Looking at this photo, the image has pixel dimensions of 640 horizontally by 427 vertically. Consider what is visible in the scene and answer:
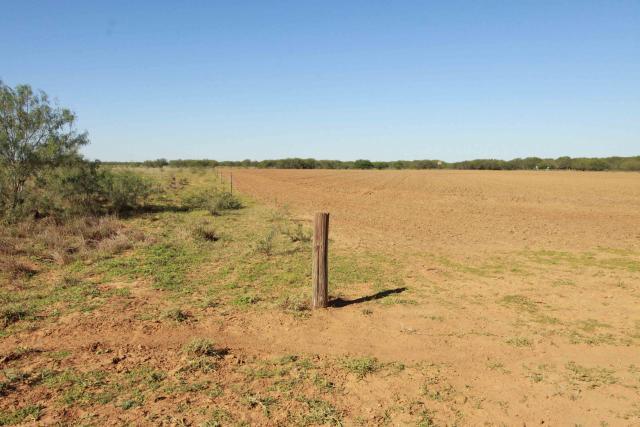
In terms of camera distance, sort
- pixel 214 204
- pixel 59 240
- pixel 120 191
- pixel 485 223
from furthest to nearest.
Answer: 1. pixel 214 204
2. pixel 120 191
3. pixel 485 223
4. pixel 59 240

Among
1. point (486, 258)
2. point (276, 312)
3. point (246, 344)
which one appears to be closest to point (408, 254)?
point (486, 258)

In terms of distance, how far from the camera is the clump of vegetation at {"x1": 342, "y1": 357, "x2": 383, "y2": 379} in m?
4.84

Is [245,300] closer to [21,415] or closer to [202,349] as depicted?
[202,349]

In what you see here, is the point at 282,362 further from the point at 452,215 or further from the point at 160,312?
the point at 452,215

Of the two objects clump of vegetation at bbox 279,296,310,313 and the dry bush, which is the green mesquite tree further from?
clump of vegetation at bbox 279,296,310,313

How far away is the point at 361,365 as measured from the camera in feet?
16.4

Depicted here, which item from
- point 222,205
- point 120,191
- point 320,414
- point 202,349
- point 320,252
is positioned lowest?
point 320,414

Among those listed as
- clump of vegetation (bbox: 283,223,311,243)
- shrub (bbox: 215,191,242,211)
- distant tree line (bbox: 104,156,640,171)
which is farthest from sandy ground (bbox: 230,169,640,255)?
distant tree line (bbox: 104,156,640,171)

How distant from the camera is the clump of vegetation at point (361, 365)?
4.84 metres

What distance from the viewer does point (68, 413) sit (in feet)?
12.8

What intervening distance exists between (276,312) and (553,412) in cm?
398

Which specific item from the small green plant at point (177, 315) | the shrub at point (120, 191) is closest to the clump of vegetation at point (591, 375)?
the small green plant at point (177, 315)

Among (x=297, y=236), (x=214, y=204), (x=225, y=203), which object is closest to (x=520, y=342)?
(x=297, y=236)

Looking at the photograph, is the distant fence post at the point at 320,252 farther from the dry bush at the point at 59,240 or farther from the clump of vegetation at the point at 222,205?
the clump of vegetation at the point at 222,205
